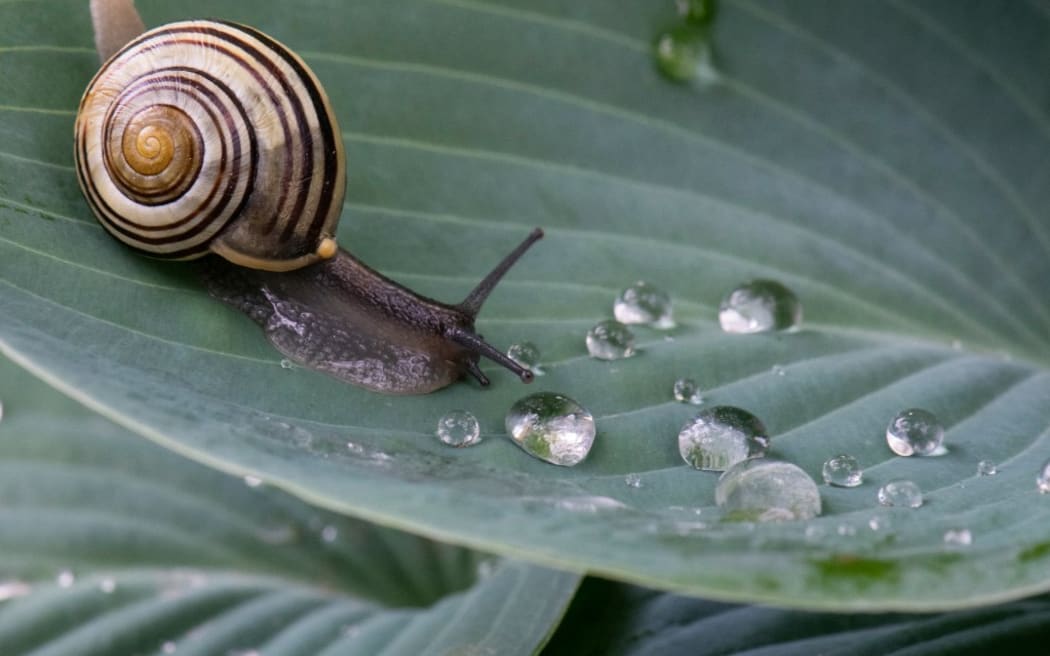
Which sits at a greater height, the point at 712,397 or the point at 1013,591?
the point at 712,397

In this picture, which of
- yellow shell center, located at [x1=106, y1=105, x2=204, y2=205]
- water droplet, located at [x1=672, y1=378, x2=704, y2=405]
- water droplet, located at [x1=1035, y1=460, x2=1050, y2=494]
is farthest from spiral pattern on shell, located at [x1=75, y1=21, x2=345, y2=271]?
water droplet, located at [x1=1035, y1=460, x2=1050, y2=494]

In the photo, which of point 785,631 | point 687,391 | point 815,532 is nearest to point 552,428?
point 687,391

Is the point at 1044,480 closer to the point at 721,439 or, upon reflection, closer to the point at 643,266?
the point at 721,439

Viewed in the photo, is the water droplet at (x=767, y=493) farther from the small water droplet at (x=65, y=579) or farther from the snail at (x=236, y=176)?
the small water droplet at (x=65, y=579)

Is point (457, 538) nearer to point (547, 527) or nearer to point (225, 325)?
point (547, 527)

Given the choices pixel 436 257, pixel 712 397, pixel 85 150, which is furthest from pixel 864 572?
pixel 85 150

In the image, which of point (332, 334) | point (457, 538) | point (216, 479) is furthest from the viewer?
point (216, 479)

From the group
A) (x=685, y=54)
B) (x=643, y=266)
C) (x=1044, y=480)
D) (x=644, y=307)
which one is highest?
(x=685, y=54)
